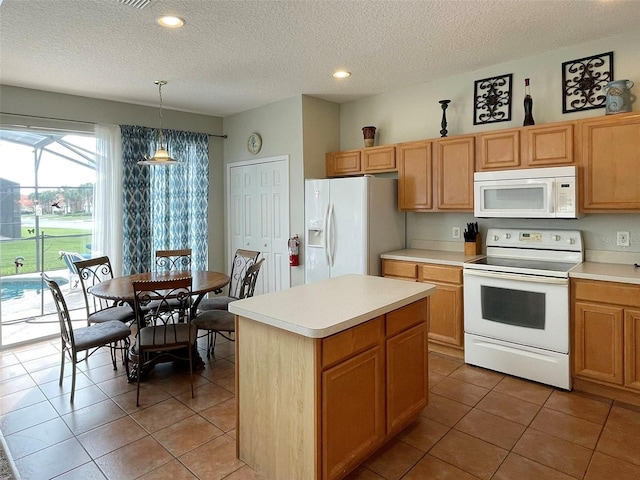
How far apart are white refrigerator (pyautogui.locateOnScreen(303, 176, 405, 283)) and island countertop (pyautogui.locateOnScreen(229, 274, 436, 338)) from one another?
1.36m

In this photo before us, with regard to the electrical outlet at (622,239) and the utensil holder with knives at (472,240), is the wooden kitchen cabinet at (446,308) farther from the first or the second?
the electrical outlet at (622,239)

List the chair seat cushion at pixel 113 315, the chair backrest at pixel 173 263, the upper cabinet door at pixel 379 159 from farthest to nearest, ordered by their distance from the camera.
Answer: the chair backrest at pixel 173 263
the upper cabinet door at pixel 379 159
the chair seat cushion at pixel 113 315

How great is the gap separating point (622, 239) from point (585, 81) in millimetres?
1332

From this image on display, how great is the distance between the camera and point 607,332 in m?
2.81

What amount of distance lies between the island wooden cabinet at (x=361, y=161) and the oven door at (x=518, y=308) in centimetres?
152

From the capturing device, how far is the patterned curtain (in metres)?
4.77

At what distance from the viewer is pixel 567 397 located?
2.93m

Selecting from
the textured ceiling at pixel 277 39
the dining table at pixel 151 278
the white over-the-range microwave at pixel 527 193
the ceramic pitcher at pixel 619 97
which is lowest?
the dining table at pixel 151 278

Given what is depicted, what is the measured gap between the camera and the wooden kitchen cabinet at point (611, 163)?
288 cm

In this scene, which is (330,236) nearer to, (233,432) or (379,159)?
(379,159)

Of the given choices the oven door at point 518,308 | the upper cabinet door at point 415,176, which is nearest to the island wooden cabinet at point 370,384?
the oven door at point 518,308

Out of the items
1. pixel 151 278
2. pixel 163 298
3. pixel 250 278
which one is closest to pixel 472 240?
pixel 250 278

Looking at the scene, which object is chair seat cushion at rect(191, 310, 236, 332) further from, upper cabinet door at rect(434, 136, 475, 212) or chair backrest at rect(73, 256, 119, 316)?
upper cabinet door at rect(434, 136, 475, 212)

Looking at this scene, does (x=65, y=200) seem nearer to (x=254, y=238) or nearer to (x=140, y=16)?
(x=254, y=238)
